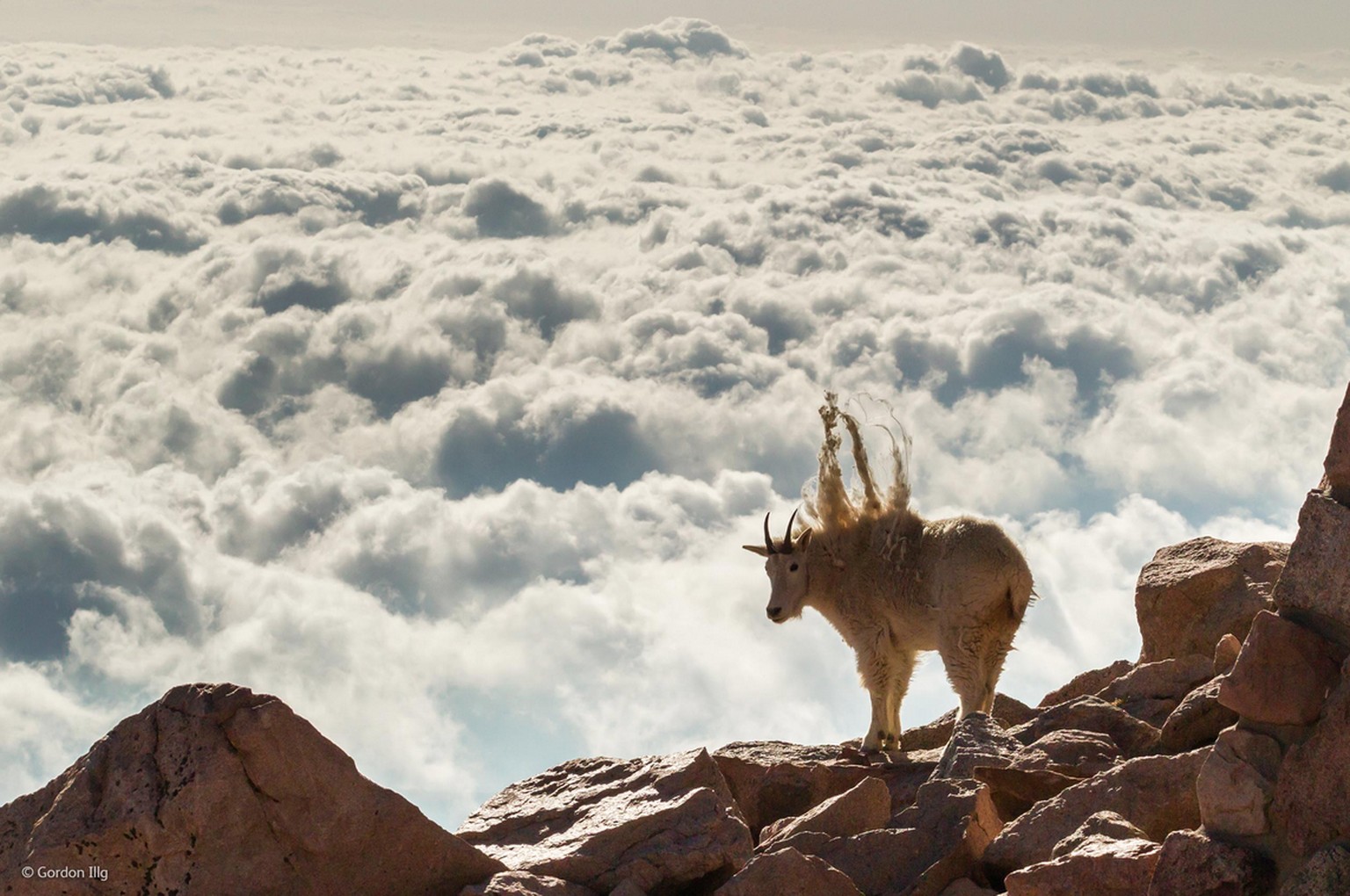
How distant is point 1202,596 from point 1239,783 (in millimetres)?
11012

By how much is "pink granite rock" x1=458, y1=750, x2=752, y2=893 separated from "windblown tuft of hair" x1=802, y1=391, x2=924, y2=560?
21.9 ft

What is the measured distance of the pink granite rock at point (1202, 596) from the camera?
18.9 metres

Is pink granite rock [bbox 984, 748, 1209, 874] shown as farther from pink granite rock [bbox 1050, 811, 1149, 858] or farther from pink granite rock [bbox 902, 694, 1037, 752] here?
pink granite rock [bbox 902, 694, 1037, 752]

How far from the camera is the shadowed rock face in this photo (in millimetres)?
11266

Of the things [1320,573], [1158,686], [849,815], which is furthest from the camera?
[1158,686]

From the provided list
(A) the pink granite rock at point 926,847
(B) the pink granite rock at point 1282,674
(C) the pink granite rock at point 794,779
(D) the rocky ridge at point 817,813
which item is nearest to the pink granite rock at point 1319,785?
(D) the rocky ridge at point 817,813

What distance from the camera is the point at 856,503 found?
67.6 ft

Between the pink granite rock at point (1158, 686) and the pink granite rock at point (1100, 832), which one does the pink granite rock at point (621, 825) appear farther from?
the pink granite rock at point (1158, 686)

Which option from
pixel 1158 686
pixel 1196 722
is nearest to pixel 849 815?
pixel 1196 722

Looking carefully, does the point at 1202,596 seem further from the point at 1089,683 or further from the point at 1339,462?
the point at 1339,462

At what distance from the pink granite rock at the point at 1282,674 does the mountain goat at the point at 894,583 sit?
26.7 ft

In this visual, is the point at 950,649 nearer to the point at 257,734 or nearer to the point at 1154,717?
the point at 1154,717

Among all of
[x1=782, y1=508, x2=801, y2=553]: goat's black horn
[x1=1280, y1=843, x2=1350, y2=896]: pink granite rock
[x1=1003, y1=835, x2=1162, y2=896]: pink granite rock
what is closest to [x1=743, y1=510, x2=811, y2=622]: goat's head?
[x1=782, y1=508, x2=801, y2=553]: goat's black horn

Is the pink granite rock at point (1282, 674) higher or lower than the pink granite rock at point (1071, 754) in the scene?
lower
